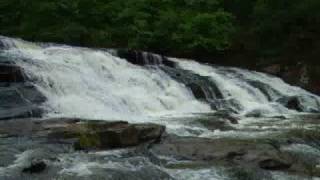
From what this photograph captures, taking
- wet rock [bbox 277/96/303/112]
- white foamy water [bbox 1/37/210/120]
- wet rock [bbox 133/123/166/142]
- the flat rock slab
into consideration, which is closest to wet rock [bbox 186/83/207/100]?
white foamy water [bbox 1/37/210/120]

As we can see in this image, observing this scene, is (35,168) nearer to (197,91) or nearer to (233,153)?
(233,153)

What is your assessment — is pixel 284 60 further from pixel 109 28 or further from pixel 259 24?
pixel 109 28

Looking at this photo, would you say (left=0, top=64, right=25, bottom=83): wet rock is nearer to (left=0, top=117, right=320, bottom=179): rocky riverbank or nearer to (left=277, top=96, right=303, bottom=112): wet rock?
(left=0, top=117, right=320, bottom=179): rocky riverbank

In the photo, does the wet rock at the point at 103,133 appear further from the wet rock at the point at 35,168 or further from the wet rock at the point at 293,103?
the wet rock at the point at 293,103

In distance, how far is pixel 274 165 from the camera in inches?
435

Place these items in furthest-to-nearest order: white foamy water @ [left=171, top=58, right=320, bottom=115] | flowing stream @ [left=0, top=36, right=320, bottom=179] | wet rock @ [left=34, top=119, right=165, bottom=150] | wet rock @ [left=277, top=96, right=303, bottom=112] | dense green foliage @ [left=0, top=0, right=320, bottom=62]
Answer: dense green foliage @ [left=0, top=0, right=320, bottom=62]
wet rock @ [left=277, top=96, right=303, bottom=112]
white foamy water @ [left=171, top=58, right=320, bottom=115]
flowing stream @ [left=0, top=36, right=320, bottom=179]
wet rock @ [left=34, top=119, right=165, bottom=150]

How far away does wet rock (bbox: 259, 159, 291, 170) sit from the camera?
1102cm

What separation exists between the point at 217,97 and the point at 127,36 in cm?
980

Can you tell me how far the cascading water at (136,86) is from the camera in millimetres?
18750

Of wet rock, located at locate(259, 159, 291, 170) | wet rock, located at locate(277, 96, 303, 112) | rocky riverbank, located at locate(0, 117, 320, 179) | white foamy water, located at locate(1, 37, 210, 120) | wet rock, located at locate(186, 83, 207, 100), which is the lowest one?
wet rock, located at locate(277, 96, 303, 112)

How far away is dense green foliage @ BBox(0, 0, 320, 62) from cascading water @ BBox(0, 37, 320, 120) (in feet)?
14.8

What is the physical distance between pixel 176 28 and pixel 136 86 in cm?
996

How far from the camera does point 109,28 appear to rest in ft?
104

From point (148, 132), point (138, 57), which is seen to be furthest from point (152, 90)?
point (148, 132)
